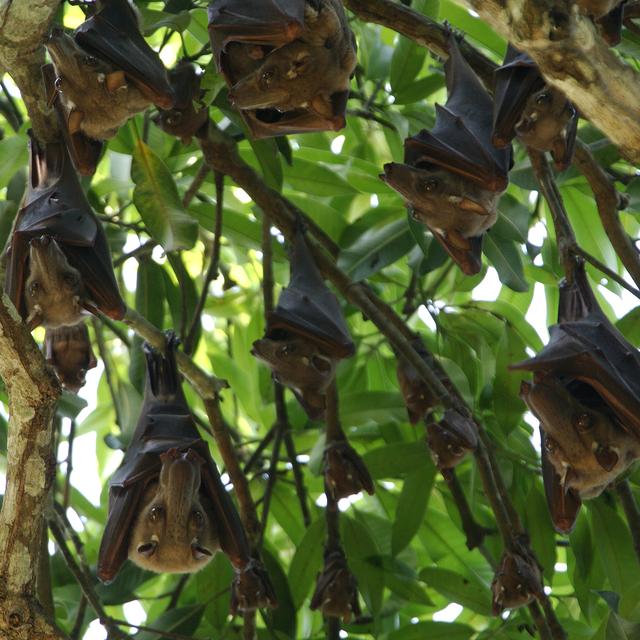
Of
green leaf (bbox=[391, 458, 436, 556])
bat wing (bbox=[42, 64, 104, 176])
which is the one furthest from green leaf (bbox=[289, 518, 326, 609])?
bat wing (bbox=[42, 64, 104, 176])

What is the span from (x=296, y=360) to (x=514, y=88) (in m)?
0.97

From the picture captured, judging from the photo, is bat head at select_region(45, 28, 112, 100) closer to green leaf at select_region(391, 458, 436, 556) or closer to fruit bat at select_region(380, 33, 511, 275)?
fruit bat at select_region(380, 33, 511, 275)

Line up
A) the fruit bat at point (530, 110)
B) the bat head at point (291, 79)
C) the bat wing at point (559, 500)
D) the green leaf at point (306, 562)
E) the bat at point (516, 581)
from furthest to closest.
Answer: the green leaf at point (306, 562) → the bat at point (516, 581) → the bat wing at point (559, 500) → the fruit bat at point (530, 110) → the bat head at point (291, 79)

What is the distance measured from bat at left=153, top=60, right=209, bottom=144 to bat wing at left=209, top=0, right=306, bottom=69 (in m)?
0.66

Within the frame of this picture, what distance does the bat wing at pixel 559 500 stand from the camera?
279 cm

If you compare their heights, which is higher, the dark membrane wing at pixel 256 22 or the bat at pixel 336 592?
the dark membrane wing at pixel 256 22

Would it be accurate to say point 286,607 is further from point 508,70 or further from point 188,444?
point 508,70

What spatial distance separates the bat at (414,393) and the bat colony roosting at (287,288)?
0.46 meters

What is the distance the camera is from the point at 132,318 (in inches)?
123

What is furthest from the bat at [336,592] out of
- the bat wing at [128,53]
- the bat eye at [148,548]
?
the bat wing at [128,53]

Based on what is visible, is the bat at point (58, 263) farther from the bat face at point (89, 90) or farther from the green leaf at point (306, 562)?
the green leaf at point (306, 562)

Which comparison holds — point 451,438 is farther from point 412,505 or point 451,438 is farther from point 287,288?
point 287,288

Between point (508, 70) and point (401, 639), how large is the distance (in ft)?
6.59

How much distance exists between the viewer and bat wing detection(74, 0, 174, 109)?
2.70 metres
